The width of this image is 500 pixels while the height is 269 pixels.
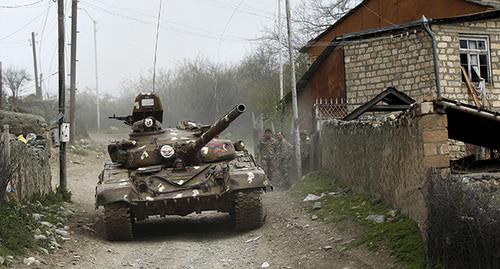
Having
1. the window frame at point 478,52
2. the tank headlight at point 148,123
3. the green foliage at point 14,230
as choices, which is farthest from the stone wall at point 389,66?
the green foliage at point 14,230

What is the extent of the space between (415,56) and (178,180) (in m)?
10.0

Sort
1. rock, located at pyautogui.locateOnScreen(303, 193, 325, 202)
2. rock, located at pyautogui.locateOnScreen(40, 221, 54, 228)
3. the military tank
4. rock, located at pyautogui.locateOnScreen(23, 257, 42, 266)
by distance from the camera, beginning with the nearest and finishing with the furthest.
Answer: rock, located at pyautogui.locateOnScreen(23, 257, 42, 266), rock, located at pyautogui.locateOnScreen(40, 221, 54, 228), the military tank, rock, located at pyautogui.locateOnScreen(303, 193, 325, 202)

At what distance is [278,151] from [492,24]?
6784mm

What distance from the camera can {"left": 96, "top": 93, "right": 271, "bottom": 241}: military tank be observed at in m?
10.6

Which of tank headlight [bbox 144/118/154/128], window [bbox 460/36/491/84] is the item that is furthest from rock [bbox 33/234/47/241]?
window [bbox 460/36/491/84]

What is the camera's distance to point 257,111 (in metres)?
34.4

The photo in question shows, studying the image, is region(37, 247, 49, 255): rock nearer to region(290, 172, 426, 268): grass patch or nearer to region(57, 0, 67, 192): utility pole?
region(290, 172, 426, 268): grass patch

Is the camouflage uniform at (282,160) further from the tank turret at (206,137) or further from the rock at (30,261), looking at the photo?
the rock at (30,261)

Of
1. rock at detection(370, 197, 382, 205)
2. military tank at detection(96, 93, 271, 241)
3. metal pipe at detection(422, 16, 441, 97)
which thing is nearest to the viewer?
rock at detection(370, 197, 382, 205)

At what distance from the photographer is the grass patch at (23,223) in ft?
27.6

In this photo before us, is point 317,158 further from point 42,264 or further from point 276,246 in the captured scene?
point 42,264

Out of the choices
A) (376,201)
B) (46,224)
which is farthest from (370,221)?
(46,224)

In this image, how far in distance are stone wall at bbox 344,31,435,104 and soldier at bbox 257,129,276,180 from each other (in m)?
2.96

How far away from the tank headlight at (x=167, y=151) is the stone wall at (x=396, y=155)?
10.3 feet
